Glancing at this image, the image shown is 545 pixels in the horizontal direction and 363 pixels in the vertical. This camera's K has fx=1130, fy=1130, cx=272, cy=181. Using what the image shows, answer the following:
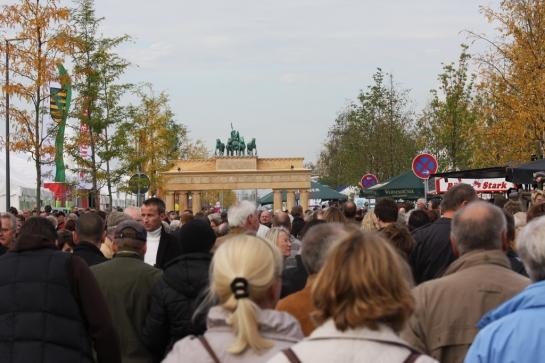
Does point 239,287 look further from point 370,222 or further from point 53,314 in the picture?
point 370,222

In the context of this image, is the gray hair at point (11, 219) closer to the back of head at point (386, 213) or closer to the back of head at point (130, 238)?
the back of head at point (130, 238)

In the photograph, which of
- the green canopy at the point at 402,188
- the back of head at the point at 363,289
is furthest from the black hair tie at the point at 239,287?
the green canopy at the point at 402,188

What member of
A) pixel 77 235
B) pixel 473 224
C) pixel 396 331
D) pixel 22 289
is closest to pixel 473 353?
pixel 396 331

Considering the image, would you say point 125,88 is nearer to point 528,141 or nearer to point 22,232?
point 528,141

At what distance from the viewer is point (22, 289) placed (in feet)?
20.9

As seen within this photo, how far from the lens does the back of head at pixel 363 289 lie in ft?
12.0

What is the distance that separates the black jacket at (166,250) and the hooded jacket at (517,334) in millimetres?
6258

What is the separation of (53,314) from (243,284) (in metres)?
2.52

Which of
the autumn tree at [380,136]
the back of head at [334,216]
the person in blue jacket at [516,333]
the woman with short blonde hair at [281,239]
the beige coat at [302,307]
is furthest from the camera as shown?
the autumn tree at [380,136]

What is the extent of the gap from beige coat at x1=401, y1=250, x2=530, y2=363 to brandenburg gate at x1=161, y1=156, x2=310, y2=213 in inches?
2907

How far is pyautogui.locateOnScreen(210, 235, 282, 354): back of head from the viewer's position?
13.4ft

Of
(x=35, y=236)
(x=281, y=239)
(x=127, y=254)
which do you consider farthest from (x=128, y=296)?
(x=281, y=239)

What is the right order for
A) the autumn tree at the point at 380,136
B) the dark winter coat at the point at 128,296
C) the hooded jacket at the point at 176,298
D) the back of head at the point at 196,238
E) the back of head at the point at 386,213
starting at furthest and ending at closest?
the autumn tree at the point at 380,136, the back of head at the point at 386,213, the dark winter coat at the point at 128,296, the back of head at the point at 196,238, the hooded jacket at the point at 176,298

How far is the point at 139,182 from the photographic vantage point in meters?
32.4
